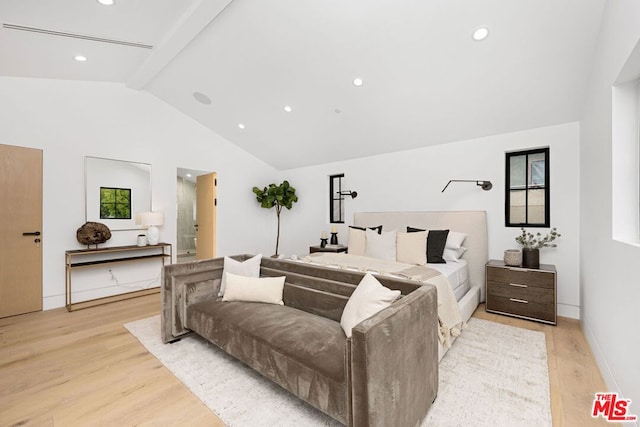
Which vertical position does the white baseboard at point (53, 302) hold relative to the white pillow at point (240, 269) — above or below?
below

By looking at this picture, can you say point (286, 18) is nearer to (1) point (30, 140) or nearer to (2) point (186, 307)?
(2) point (186, 307)

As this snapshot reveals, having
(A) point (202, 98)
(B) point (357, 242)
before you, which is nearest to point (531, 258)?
(B) point (357, 242)

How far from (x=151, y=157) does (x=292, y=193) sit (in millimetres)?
2594

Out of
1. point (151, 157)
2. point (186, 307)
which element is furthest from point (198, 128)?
point (186, 307)

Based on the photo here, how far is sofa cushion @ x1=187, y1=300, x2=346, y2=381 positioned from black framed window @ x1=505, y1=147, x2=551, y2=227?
294 cm

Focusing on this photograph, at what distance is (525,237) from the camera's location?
339 centimetres

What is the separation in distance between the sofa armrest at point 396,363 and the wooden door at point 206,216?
461 centimetres

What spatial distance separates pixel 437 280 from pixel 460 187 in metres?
1.91

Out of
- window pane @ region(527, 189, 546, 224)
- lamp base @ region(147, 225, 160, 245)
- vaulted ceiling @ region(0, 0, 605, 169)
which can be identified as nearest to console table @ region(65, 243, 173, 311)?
lamp base @ region(147, 225, 160, 245)

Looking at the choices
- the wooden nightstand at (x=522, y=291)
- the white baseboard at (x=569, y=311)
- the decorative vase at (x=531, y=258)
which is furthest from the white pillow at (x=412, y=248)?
the white baseboard at (x=569, y=311)

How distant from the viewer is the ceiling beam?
260 cm

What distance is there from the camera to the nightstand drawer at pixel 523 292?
2957mm

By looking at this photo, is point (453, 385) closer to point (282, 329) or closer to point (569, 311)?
point (282, 329)

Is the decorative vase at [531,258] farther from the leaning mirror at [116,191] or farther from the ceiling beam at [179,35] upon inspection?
the leaning mirror at [116,191]
